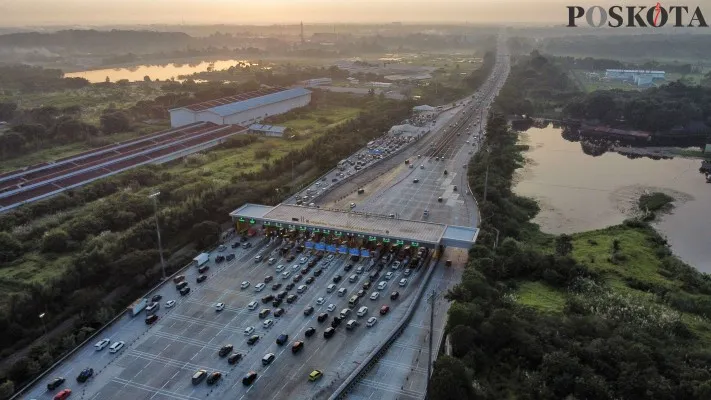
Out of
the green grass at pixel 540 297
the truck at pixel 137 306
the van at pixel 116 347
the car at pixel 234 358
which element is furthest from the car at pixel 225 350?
the green grass at pixel 540 297

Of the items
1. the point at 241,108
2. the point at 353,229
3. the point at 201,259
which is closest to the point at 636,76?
the point at 241,108

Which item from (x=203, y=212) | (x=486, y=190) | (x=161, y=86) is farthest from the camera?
(x=161, y=86)

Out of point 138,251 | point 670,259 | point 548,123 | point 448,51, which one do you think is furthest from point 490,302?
point 448,51

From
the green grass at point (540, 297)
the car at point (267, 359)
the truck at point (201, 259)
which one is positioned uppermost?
the truck at point (201, 259)

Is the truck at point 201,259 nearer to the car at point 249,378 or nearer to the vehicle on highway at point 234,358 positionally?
the vehicle on highway at point 234,358

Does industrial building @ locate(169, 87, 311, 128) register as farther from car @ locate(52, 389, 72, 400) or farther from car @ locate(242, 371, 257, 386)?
car @ locate(242, 371, 257, 386)

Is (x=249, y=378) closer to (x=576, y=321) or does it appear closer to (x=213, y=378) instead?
(x=213, y=378)

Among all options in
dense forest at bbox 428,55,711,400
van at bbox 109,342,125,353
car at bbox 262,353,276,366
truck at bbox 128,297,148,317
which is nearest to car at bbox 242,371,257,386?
car at bbox 262,353,276,366

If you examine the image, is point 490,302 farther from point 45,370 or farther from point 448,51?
point 448,51
